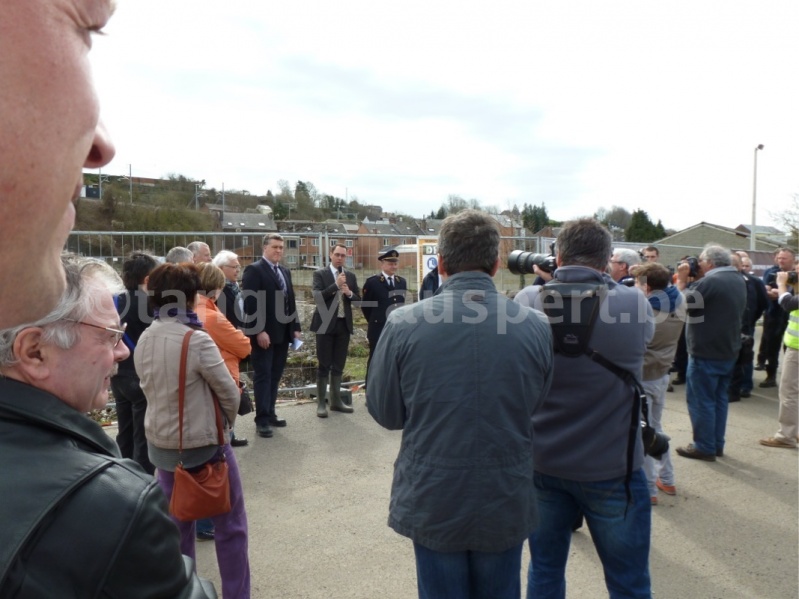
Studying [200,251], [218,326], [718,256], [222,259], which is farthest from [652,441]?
[200,251]

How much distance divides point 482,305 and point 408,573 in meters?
2.08

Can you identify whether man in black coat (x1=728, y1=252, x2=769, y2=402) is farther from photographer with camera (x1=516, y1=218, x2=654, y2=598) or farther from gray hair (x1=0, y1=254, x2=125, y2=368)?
gray hair (x1=0, y1=254, x2=125, y2=368)

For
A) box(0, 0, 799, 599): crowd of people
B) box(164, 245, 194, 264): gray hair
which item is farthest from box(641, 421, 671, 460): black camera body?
box(164, 245, 194, 264): gray hair

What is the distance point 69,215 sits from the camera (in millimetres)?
447

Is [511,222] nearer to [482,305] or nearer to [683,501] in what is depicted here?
[683,501]

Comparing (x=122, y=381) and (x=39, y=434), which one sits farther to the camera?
(x=122, y=381)

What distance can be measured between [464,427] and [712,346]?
13.1 feet

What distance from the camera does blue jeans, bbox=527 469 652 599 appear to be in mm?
2502

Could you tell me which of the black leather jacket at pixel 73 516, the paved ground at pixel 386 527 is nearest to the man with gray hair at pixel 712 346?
the paved ground at pixel 386 527

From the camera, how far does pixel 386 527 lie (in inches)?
153

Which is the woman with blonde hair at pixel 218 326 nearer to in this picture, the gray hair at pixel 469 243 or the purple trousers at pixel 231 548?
the purple trousers at pixel 231 548

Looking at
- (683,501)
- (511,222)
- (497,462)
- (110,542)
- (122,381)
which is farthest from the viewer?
(511,222)

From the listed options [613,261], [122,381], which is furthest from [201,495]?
[613,261]

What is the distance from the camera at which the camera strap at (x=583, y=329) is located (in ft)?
8.18
